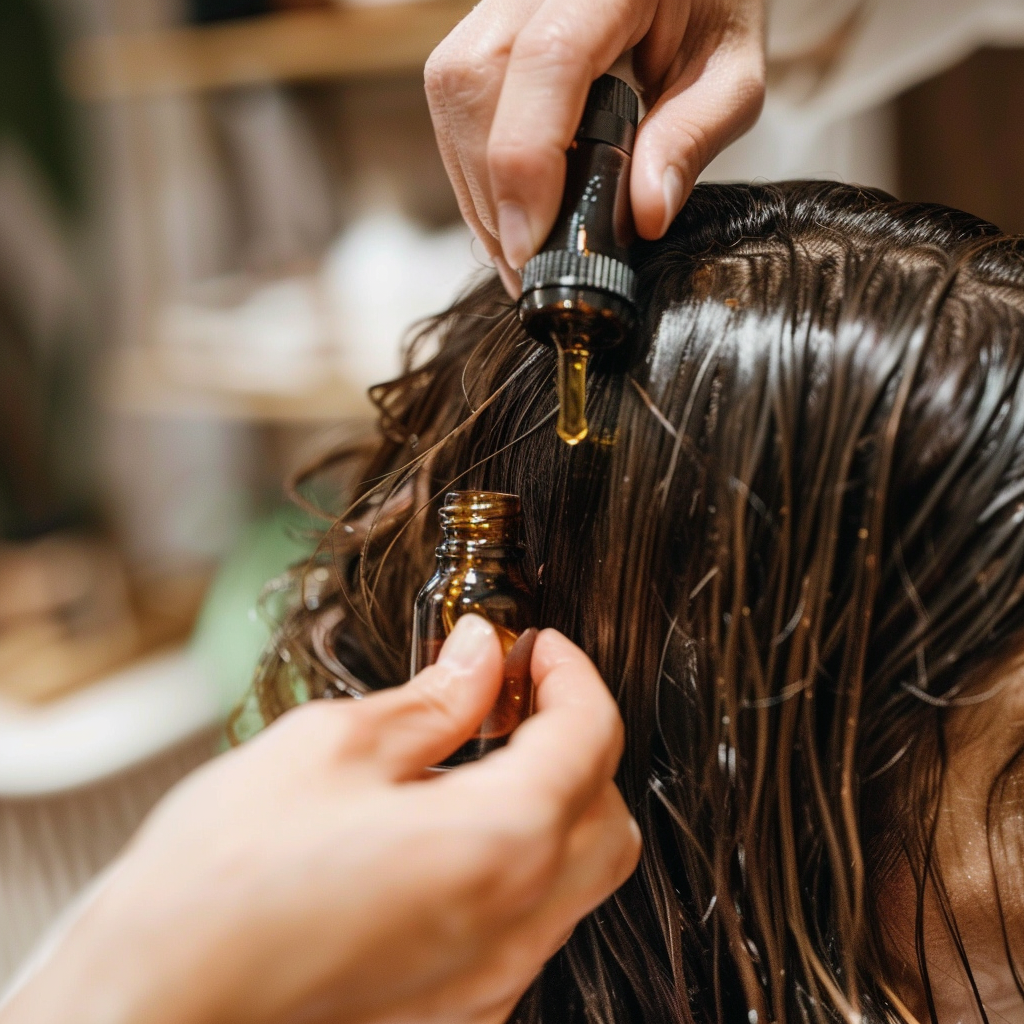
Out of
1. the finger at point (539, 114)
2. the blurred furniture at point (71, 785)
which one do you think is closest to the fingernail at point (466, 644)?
the finger at point (539, 114)

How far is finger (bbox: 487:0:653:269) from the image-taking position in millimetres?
461

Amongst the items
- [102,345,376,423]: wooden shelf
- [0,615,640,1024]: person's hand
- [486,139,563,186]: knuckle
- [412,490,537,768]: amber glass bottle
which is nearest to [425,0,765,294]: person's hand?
[486,139,563,186]: knuckle

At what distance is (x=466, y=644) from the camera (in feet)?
1.45

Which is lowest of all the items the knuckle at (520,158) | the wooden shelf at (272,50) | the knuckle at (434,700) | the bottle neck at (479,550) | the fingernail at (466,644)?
the knuckle at (434,700)

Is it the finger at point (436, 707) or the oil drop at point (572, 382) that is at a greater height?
Result: the oil drop at point (572, 382)

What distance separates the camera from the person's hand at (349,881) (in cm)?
32

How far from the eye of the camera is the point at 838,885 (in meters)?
0.55

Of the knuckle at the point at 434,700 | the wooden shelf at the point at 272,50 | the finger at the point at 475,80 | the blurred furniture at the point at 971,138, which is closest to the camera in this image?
the knuckle at the point at 434,700

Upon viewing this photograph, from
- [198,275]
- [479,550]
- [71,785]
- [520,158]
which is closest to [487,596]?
[479,550]

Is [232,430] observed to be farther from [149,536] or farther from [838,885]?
[838,885]

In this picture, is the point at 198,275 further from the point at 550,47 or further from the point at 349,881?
the point at 349,881

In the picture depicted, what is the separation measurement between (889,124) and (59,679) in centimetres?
155

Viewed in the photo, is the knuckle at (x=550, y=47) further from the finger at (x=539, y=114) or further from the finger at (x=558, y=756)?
the finger at (x=558, y=756)

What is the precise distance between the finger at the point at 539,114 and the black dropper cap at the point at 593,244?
10mm
